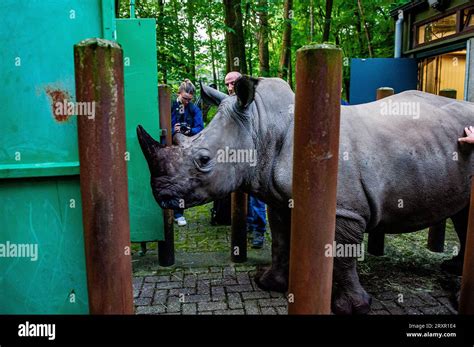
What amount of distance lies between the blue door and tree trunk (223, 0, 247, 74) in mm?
2995

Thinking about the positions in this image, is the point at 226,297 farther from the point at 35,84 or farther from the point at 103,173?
the point at 103,173

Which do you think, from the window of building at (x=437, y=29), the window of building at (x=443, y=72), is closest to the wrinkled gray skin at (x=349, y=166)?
the window of building at (x=437, y=29)

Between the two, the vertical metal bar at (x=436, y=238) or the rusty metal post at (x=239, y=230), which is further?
the vertical metal bar at (x=436, y=238)

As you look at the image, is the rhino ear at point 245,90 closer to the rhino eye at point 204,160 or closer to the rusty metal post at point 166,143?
the rhino eye at point 204,160

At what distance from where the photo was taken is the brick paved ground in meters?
3.67

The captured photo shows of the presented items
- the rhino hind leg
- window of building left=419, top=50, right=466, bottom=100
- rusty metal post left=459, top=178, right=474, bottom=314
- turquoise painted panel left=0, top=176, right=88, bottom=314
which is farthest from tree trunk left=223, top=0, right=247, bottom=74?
rusty metal post left=459, top=178, right=474, bottom=314

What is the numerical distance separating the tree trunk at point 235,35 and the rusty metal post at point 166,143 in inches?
207

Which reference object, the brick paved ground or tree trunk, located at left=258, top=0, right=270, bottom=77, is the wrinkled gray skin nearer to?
the brick paved ground

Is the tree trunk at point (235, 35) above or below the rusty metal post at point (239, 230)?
above


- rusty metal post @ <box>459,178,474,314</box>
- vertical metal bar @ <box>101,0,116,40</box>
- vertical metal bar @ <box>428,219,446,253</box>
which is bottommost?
vertical metal bar @ <box>428,219,446,253</box>

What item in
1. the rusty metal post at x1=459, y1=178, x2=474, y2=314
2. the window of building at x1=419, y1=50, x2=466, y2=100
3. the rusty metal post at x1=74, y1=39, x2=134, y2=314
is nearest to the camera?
the rusty metal post at x1=74, y1=39, x2=134, y2=314

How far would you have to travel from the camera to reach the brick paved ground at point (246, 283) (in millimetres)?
3666

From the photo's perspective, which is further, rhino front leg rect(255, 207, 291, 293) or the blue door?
the blue door
